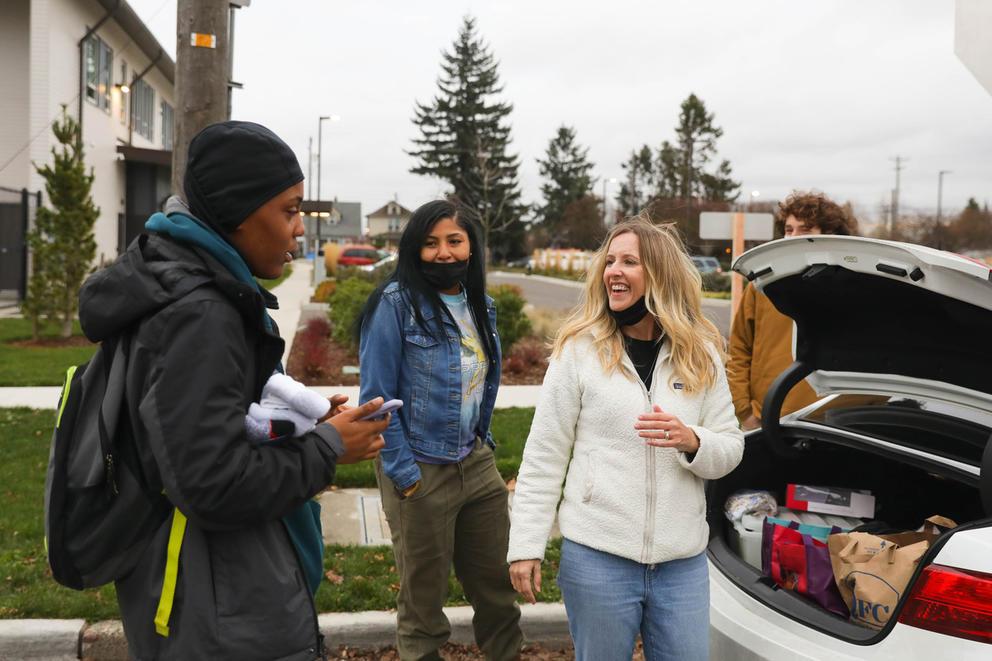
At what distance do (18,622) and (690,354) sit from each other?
3353 mm

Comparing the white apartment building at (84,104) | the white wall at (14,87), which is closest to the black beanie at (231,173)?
the white apartment building at (84,104)

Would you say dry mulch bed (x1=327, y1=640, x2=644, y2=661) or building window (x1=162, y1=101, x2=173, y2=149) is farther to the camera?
building window (x1=162, y1=101, x2=173, y2=149)

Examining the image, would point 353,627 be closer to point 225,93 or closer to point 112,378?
point 112,378

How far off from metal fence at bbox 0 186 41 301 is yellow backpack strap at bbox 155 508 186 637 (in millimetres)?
20954

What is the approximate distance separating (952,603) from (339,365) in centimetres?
1113

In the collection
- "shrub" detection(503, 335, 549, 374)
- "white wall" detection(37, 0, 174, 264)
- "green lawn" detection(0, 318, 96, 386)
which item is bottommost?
"green lawn" detection(0, 318, 96, 386)

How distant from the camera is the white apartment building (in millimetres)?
20969

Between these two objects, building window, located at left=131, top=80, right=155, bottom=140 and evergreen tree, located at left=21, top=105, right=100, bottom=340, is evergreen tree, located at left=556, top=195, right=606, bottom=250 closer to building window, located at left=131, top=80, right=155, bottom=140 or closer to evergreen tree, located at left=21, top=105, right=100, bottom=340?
building window, located at left=131, top=80, right=155, bottom=140

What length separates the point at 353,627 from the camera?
4020mm

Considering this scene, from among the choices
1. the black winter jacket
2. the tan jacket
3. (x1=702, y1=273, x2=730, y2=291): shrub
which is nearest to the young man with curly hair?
the tan jacket

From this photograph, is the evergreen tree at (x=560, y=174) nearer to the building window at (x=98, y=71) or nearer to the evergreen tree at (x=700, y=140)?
the evergreen tree at (x=700, y=140)

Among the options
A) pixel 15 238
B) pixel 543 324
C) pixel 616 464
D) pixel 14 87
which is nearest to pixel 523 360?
pixel 543 324

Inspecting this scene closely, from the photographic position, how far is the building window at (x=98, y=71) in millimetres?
23984

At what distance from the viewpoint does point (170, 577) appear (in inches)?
69.6
